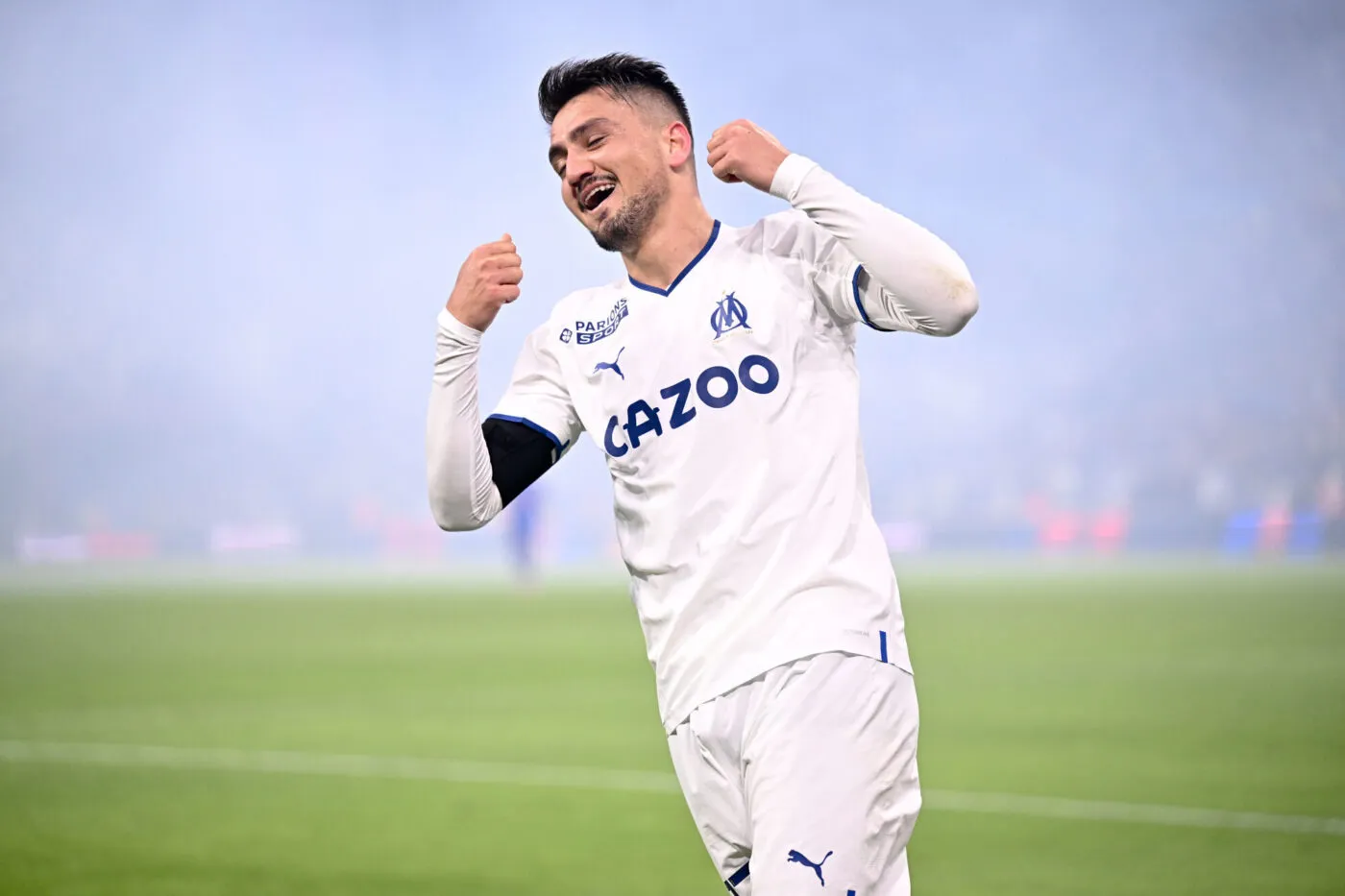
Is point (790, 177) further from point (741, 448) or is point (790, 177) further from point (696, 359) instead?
point (741, 448)

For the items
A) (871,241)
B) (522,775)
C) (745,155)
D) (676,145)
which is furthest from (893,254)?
(522,775)

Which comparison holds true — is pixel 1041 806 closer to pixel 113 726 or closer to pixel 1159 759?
pixel 1159 759

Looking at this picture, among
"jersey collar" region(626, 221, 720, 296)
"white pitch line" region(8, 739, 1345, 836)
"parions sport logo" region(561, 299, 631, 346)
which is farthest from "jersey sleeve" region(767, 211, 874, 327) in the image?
"white pitch line" region(8, 739, 1345, 836)

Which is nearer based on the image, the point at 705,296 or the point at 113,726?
the point at 705,296

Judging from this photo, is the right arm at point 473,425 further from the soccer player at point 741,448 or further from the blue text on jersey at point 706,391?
the blue text on jersey at point 706,391

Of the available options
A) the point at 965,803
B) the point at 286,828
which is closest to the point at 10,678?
the point at 286,828

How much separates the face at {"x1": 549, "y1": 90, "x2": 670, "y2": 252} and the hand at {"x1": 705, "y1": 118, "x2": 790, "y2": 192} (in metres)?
0.25

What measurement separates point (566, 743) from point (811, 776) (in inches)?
251

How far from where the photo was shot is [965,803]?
286 inches

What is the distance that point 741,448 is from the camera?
3.21 m

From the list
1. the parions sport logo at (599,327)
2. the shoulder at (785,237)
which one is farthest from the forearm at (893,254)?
the parions sport logo at (599,327)

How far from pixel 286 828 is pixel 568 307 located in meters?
4.12

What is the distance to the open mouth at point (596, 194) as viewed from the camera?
11.4 feet

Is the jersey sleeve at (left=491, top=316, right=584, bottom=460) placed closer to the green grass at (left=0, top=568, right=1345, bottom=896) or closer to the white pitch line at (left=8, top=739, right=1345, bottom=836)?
the green grass at (left=0, top=568, right=1345, bottom=896)
